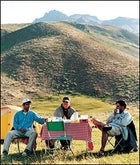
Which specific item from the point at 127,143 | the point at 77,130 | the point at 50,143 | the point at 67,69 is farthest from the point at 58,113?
the point at 67,69

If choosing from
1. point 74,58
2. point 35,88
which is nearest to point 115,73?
point 74,58

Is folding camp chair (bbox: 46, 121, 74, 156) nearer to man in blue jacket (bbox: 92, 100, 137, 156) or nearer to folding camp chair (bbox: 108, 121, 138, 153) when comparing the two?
man in blue jacket (bbox: 92, 100, 137, 156)

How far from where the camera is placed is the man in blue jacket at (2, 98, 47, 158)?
45.3 feet

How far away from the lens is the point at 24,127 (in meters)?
14.4

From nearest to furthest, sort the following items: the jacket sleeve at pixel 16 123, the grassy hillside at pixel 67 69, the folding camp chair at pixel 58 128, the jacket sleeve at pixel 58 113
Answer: the folding camp chair at pixel 58 128, the jacket sleeve at pixel 16 123, the jacket sleeve at pixel 58 113, the grassy hillside at pixel 67 69

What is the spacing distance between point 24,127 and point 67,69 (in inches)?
3826

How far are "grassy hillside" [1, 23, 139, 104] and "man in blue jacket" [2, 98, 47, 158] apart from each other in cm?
7338

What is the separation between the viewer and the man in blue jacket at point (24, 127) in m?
13.8

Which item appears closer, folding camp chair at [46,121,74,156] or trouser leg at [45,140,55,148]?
folding camp chair at [46,121,74,156]

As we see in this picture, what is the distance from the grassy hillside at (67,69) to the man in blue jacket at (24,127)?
241 ft

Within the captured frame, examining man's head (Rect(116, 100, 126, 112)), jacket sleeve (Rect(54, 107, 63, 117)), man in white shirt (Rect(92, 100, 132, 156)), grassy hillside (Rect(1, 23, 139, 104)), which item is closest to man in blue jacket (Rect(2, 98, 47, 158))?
jacket sleeve (Rect(54, 107, 63, 117))

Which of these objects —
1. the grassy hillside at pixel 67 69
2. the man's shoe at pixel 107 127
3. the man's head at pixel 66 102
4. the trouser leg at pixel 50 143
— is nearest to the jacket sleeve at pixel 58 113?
A: the man's head at pixel 66 102

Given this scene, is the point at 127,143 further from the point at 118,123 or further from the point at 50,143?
the point at 50,143

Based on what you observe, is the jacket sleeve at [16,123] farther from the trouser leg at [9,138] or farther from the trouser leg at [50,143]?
the trouser leg at [50,143]
